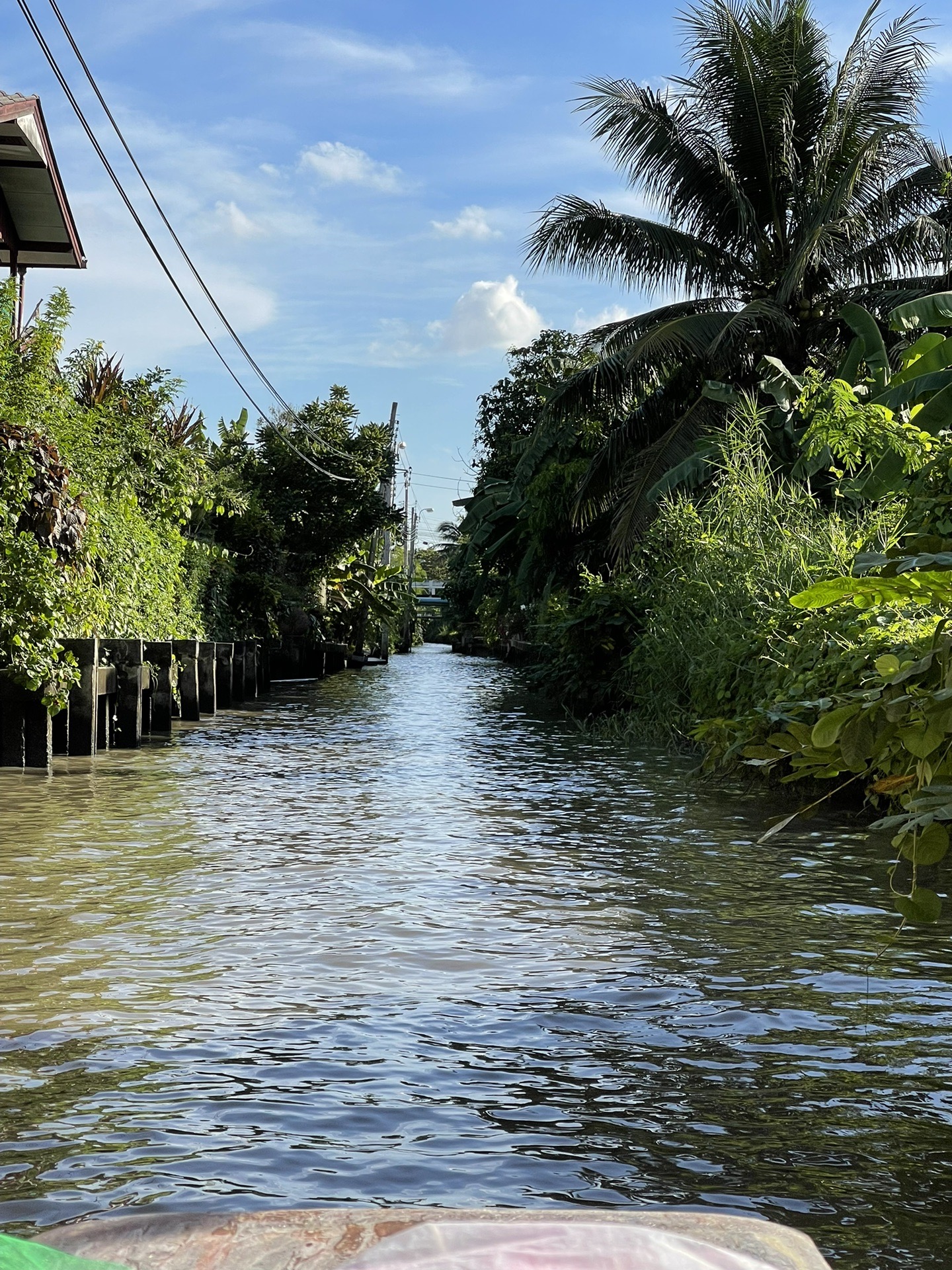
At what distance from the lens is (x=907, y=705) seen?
9.21 feet

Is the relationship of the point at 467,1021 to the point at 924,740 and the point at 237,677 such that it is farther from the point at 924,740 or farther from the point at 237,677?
the point at 237,677

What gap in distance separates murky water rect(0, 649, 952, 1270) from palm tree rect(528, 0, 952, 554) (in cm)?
1270

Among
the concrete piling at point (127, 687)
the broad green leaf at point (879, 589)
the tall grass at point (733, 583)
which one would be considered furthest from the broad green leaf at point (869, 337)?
the broad green leaf at point (879, 589)

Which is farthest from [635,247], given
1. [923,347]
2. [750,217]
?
[923,347]

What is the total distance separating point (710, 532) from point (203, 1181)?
42.1ft

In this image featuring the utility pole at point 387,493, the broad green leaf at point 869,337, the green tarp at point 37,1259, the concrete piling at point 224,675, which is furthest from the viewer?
the utility pole at point 387,493

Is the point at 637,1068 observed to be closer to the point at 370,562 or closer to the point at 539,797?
the point at 539,797

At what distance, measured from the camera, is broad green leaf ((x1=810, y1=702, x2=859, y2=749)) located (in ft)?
9.08

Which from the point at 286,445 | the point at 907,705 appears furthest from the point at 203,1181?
the point at 286,445

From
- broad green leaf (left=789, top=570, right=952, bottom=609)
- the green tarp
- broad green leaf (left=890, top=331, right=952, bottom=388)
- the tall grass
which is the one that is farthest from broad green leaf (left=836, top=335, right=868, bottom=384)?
the green tarp

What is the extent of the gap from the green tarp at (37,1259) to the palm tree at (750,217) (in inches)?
729

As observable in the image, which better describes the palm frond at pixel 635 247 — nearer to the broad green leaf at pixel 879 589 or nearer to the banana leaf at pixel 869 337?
the banana leaf at pixel 869 337

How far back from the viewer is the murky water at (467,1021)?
131 inches

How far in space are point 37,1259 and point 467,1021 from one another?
9.77 feet
